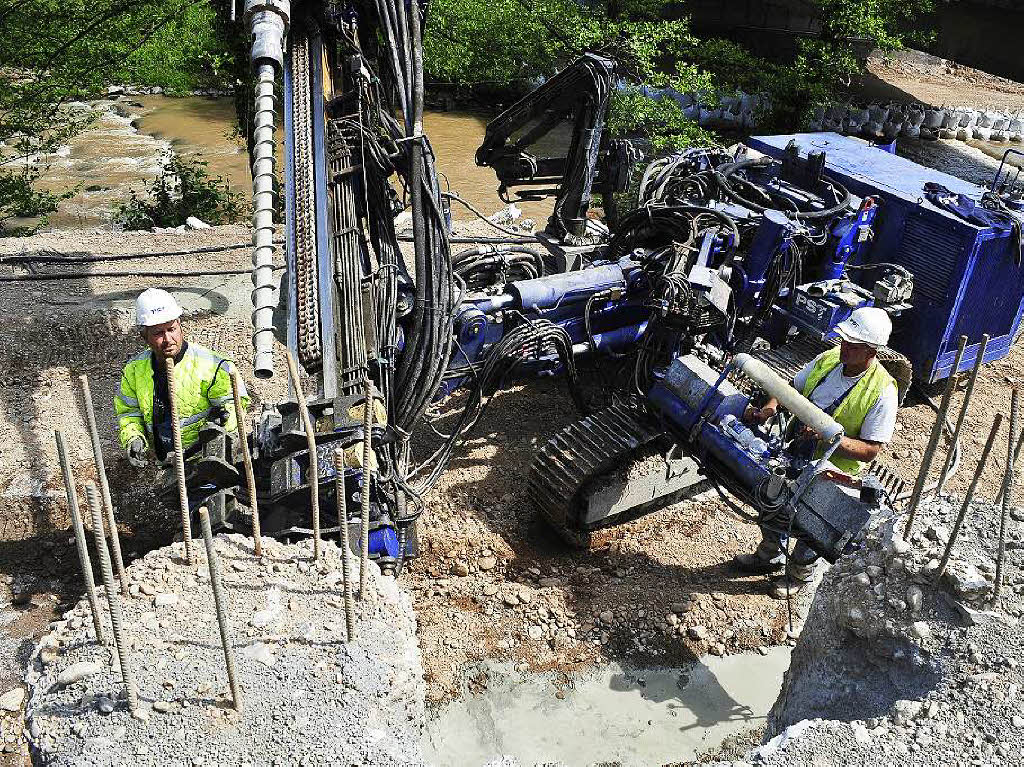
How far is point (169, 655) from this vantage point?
11.1ft

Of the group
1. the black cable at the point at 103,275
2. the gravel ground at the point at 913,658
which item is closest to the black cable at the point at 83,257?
the black cable at the point at 103,275

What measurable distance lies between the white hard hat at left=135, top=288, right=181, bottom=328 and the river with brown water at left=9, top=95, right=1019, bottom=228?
9034 mm

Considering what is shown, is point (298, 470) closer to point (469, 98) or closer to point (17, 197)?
point (17, 197)

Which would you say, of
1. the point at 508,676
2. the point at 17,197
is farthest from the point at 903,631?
the point at 17,197

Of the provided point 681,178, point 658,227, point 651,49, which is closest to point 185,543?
point 658,227

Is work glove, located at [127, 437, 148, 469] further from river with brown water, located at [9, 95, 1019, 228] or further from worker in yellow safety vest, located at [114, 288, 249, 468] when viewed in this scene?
river with brown water, located at [9, 95, 1019, 228]

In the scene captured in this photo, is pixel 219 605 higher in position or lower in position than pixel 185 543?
higher

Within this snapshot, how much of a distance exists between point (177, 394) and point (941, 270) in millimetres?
6133

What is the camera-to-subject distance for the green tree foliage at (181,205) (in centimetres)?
1225

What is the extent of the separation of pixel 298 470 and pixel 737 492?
288 cm

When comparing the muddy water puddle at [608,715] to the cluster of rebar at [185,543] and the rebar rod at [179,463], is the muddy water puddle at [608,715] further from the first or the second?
the rebar rod at [179,463]

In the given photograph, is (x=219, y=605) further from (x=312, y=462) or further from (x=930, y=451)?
(x=930, y=451)

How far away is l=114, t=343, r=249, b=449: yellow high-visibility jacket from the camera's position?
16.3 ft

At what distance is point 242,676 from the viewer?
10.9 feet
